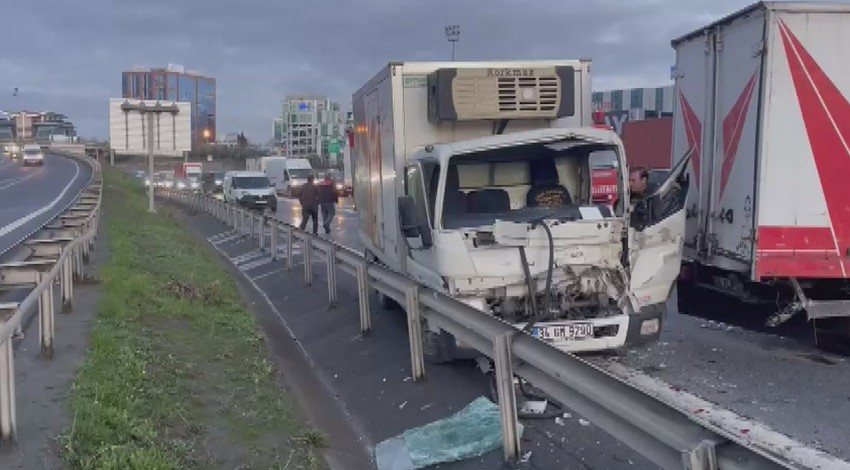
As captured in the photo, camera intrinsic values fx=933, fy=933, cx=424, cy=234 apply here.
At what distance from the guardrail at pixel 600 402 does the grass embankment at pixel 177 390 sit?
4.48 ft

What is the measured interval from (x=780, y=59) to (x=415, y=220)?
3723 millimetres

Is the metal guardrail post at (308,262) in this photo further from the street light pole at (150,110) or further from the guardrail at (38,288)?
the street light pole at (150,110)

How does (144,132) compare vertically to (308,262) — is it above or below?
above

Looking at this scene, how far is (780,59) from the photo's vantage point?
341 inches

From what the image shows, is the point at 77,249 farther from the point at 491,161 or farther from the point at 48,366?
the point at 491,161

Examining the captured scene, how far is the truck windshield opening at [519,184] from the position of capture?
9.20 m

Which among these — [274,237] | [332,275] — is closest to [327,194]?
[274,237]

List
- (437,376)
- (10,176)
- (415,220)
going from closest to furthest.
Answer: (437,376), (415,220), (10,176)

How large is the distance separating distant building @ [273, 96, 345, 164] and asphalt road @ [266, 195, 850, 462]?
99344mm

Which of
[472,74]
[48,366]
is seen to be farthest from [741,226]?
[48,366]

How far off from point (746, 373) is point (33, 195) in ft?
120

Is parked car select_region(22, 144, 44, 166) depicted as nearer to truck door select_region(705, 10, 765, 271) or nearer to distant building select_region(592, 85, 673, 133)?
distant building select_region(592, 85, 673, 133)

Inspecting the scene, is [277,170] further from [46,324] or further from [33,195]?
[46,324]

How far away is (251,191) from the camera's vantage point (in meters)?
43.3
